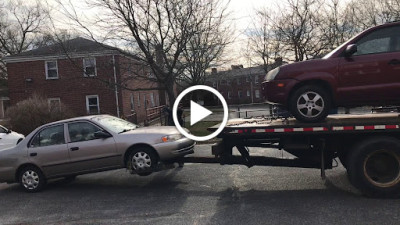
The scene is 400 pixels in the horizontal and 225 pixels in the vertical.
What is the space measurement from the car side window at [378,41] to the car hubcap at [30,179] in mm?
6707

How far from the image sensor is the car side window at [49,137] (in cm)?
768

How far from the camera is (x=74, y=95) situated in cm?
2580

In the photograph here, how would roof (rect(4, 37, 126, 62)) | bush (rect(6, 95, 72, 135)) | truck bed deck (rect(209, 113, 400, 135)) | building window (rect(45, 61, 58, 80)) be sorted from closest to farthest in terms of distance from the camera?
truck bed deck (rect(209, 113, 400, 135))
roof (rect(4, 37, 126, 62))
bush (rect(6, 95, 72, 135))
building window (rect(45, 61, 58, 80))

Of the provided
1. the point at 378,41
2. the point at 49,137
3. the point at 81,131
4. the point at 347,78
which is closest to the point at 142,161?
the point at 81,131

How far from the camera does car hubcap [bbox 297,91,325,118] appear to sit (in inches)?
251

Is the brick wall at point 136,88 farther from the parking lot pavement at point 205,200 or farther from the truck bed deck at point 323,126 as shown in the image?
the truck bed deck at point 323,126

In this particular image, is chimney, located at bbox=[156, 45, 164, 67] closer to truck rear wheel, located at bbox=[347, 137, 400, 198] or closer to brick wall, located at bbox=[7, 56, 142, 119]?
truck rear wheel, located at bbox=[347, 137, 400, 198]

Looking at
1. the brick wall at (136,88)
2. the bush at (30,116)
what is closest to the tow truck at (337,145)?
the brick wall at (136,88)

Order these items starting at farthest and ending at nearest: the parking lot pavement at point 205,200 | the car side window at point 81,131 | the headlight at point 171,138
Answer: the car side window at point 81,131
the headlight at point 171,138
the parking lot pavement at point 205,200

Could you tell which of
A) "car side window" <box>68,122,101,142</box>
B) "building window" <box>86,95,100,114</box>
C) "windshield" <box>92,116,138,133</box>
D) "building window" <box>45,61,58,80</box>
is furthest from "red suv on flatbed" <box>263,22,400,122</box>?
"building window" <box>45,61,58,80</box>

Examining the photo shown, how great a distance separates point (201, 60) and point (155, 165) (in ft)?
32.4

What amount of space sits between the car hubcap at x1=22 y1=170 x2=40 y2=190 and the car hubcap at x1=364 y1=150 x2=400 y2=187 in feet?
20.8

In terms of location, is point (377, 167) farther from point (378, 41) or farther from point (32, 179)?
point (32, 179)

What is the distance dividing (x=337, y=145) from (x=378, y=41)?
187 cm
